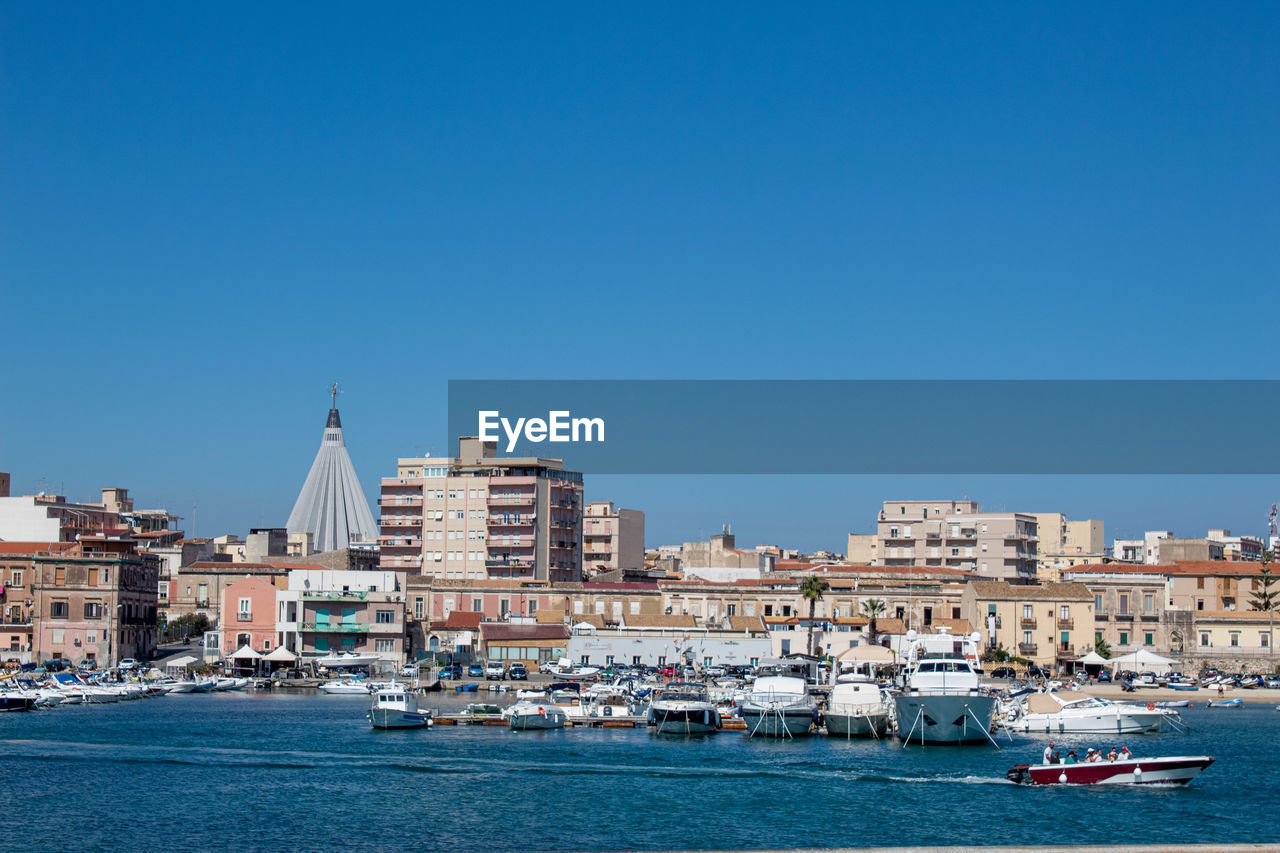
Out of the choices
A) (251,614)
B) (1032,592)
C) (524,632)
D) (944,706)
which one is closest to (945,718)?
(944,706)

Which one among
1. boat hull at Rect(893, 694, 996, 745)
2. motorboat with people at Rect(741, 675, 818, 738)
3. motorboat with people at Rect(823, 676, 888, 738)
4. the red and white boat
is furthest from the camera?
motorboat with people at Rect(741, 675, 818, 738)

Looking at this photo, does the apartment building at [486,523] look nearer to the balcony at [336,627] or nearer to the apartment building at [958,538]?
the balcony at [336,627]

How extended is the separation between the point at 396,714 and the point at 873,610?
38649 millimetres

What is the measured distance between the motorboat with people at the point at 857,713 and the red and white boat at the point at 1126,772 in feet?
52.5

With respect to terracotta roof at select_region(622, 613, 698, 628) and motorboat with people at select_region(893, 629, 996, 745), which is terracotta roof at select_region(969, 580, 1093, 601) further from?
motorboat with people at select_region(893, 629, 996, 745)

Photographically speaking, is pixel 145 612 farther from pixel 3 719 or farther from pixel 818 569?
pixel 818 569

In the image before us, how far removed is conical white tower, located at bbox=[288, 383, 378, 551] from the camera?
14688 cm

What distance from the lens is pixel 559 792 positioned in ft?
158

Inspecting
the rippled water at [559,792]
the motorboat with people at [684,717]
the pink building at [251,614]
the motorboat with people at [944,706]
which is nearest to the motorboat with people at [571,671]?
the pink building at [251,614]

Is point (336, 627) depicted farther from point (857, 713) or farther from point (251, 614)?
point (857, 713)

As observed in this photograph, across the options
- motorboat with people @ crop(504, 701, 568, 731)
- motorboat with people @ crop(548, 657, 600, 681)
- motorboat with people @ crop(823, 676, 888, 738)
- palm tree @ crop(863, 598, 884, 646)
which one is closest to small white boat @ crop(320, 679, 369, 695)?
motorboat with people @ crop(548, 657, 600, 681)

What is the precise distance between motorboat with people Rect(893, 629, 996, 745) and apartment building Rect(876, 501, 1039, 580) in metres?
54.4

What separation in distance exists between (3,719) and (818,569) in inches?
2333

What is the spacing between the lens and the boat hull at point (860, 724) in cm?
6525
